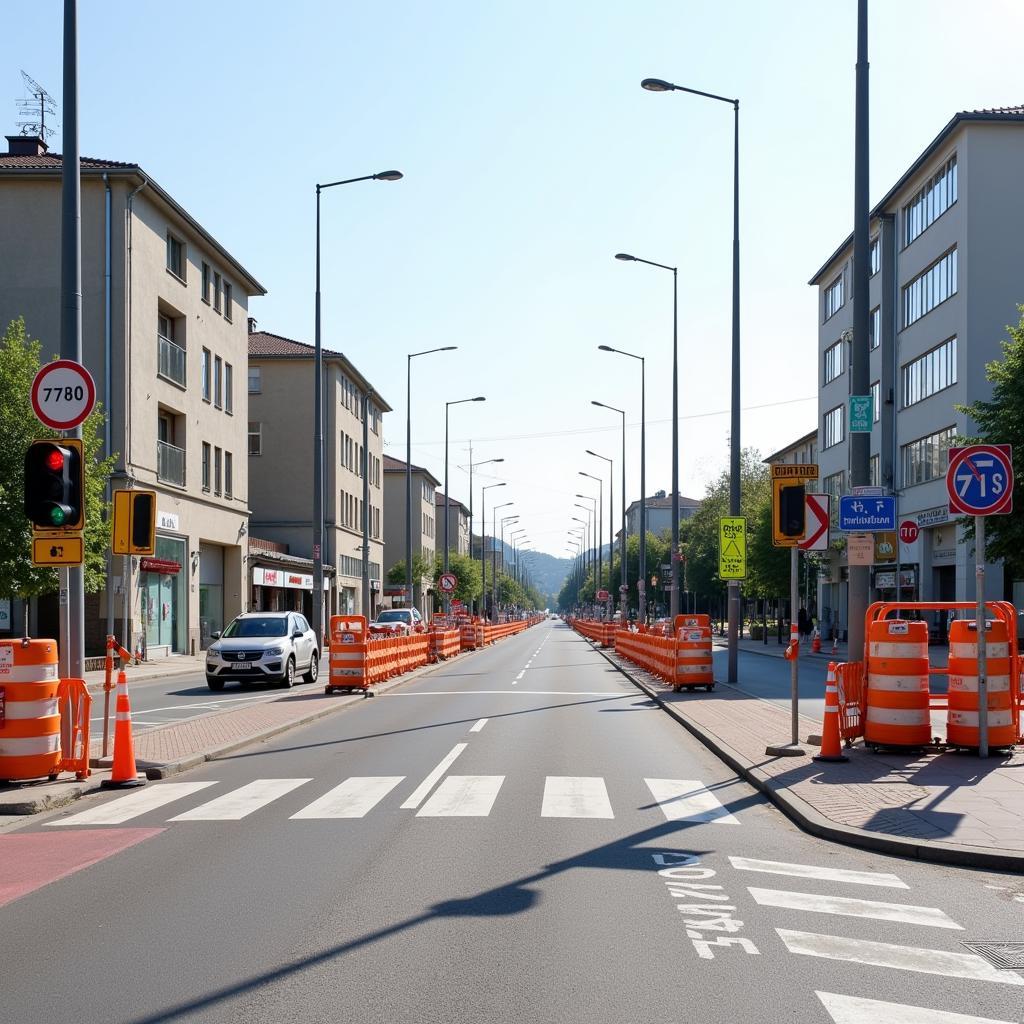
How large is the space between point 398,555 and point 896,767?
89106mm

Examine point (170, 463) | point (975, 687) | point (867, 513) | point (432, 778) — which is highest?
point (170, 463)

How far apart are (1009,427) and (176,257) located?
28.8 m

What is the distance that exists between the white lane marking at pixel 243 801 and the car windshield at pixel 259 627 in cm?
1611

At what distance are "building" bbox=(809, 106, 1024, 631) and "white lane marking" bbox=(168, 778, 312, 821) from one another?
30.4 metres

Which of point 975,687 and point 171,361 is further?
point 171,361

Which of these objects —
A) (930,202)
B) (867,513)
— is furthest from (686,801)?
(930,202)

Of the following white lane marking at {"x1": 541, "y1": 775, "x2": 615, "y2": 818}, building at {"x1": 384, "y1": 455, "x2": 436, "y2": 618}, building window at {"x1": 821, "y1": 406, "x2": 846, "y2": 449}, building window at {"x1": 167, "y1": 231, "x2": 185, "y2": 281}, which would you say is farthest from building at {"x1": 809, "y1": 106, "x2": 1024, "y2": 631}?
building at {"x1": 384, "y1": 455, "x2": 436, "y2": 618}

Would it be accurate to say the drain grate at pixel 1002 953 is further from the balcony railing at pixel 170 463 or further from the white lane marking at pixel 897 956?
the balcony railing at pixel 170 463

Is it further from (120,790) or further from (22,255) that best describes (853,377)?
(22,255)

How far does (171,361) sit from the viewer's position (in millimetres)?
41688

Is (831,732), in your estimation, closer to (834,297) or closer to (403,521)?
(834,297)

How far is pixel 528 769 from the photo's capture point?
12.6 meters

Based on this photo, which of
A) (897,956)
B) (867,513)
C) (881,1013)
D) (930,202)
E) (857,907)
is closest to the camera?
(881,1013)

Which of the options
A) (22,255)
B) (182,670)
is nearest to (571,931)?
(182,670)
